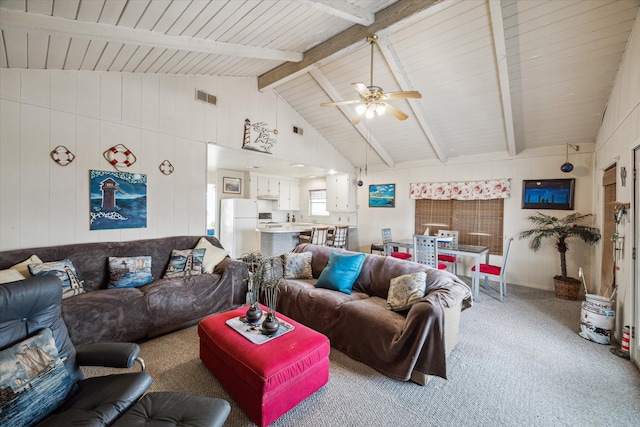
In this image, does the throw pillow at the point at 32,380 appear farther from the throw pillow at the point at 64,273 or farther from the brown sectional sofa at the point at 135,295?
the throw pillow at the point at 64,273

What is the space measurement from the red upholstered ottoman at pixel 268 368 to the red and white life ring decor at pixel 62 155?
2.55 metres

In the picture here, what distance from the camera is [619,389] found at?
210 cm

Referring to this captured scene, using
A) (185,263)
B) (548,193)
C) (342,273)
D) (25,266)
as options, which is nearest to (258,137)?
(185,263)

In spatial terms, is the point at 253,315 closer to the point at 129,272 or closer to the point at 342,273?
the point at 342,273

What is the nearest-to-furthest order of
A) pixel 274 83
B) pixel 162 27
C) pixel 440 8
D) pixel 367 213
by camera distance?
pixel 162 27 < pixel 440 8 < pixel 274 83 < pixel 367 213

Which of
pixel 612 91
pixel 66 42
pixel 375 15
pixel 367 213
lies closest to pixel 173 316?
pixel 66 42

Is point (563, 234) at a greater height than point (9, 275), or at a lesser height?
greater

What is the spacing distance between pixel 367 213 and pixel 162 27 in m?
5.68

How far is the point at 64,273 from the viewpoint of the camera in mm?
2576

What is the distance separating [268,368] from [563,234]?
490 cm

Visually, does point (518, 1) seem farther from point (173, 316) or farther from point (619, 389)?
point (173, 316)

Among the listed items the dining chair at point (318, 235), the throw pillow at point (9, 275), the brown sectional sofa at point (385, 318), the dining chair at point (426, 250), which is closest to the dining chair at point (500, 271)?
the dining chair at point (426, 250)

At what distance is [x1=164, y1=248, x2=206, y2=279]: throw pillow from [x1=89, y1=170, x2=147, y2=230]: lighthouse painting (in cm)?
64

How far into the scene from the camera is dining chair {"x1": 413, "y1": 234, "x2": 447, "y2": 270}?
406cm
